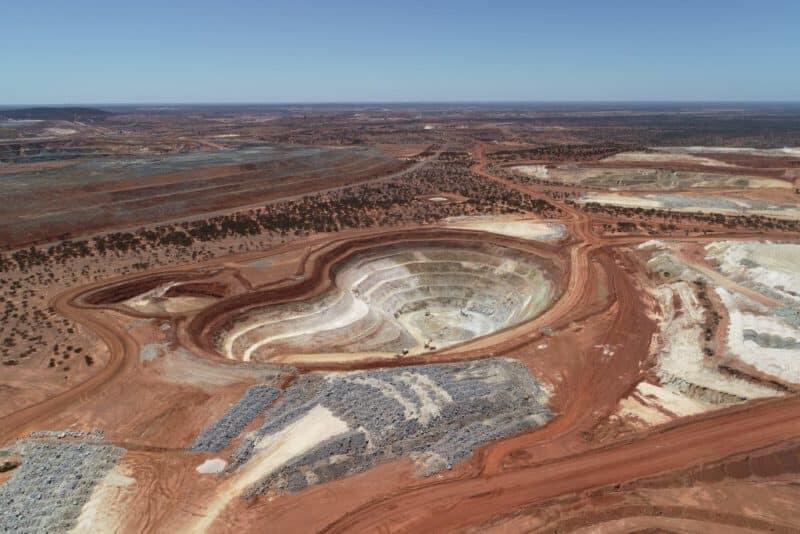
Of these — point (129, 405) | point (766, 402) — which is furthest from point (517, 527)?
point (129, 405)

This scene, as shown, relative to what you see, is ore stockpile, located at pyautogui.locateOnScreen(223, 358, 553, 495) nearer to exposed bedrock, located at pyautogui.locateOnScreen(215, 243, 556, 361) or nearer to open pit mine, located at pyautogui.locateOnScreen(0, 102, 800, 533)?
open pit mine, located at pyautogui.locateOnScreen(0, 102, 800, 533)

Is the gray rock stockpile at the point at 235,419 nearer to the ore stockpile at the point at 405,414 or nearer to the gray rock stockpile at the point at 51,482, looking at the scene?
the ore stockpile at the point at 405,414

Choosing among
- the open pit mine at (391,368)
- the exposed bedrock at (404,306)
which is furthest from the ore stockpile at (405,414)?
the exposed bedrock at (404,306)

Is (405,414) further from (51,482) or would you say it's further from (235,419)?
(51,482)

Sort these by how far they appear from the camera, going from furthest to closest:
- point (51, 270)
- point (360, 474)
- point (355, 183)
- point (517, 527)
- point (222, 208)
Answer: point (355, 183) < point (222, 208) < point (51, 270) < point (360, 474) < point (517, 527)

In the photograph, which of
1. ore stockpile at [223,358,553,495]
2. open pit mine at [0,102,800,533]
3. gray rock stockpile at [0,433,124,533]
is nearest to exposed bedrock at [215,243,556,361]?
open pit mine at [0,102,800,533]

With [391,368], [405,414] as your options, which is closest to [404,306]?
[391,368]

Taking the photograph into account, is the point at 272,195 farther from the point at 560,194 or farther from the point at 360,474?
the point at 360,474
